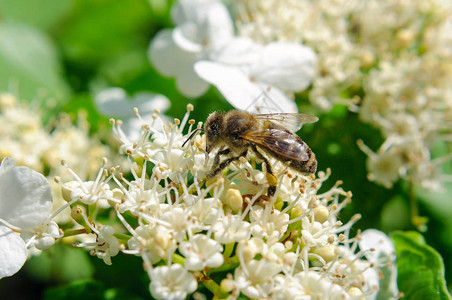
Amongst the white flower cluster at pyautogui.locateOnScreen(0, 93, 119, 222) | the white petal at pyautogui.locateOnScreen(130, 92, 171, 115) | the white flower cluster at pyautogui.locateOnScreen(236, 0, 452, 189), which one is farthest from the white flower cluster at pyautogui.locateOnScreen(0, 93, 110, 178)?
the white flower cluster at pyautogui.locateOnScreen(236, 0, 452, 189)

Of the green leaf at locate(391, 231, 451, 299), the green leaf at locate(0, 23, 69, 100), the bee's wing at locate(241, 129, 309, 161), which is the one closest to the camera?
the bee's wing at locate(241, 129, 309, 161)

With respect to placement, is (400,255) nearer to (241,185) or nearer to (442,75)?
(241,185)

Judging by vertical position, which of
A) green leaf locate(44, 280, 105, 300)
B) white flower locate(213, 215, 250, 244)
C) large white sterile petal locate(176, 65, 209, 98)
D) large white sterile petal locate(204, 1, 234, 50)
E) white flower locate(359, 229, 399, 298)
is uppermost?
large white sterile petal locate(204, 1, 234, 50)

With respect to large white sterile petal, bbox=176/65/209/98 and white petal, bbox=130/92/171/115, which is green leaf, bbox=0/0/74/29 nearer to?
white petal, bbox=130/92/171/115

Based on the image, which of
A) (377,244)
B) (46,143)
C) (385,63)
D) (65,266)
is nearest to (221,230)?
A: (377,244)

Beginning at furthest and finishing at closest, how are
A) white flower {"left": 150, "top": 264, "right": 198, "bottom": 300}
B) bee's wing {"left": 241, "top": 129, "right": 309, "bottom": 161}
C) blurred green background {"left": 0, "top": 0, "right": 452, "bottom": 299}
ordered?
blurred green background {"left": 0, "top": 0, "right": 452, "bottom": 299}, bee's wing {"left": 241, "top": 129, "right": 309, "bottom": 161}, white flower {"left": 150, "top": 264, "right": 198, "bottom": 300}

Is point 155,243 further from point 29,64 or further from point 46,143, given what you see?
point 29,64
